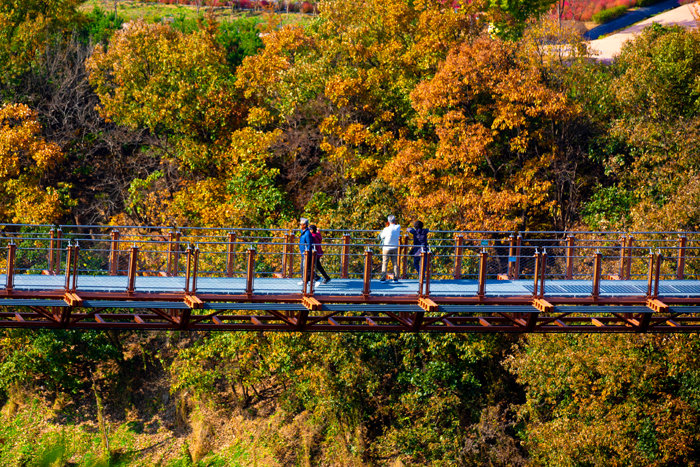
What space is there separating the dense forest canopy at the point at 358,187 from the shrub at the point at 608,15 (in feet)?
52.7

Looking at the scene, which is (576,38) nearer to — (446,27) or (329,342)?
(446,27)

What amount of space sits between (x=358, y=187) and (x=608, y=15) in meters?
29.1

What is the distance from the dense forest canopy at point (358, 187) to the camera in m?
27.4

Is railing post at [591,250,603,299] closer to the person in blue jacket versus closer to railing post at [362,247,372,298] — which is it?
railing post at [362,247,372,298]

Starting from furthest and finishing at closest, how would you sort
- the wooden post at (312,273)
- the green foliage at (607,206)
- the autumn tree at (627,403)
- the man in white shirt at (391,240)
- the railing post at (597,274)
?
the green foliage at (607,206)
the autumn tree at (627,403)
the man in white shirt at (391,240)
the railing post at (597,274)
the wooden post at (312,273)

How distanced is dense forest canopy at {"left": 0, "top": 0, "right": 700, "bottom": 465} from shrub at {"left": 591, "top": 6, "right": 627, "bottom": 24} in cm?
1606

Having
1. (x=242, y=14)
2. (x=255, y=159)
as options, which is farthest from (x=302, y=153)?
(x=242, y=14)

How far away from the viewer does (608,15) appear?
55188mm

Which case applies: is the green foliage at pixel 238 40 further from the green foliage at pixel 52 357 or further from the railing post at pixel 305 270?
the railing post at pixel 305 270

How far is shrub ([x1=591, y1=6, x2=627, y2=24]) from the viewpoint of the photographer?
54.9m

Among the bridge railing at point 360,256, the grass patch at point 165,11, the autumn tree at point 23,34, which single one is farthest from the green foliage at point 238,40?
the bridge railing at point 360,256

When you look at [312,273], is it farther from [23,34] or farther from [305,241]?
[23,34]

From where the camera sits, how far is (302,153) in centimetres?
3872

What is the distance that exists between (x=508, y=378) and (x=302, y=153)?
13.8 meters
